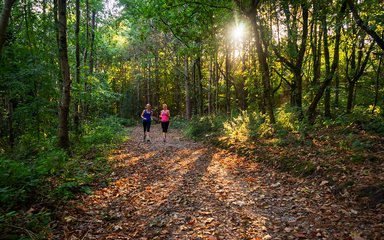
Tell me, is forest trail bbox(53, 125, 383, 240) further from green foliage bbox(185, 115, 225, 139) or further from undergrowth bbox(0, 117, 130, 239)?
green foliage bbox(185, 115, 225, 139)

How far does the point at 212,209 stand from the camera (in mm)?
5148

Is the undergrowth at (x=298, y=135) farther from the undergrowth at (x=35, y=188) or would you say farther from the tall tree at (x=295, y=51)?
the undergrowth at (x=35, y=188)

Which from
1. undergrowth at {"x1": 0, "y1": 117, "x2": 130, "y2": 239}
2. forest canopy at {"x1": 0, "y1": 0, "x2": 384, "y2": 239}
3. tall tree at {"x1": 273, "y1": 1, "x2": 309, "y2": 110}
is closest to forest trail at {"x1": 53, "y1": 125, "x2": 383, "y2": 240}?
undergrowth at {"x1": 0, "y1": 117, "x2": 130, "y2": 239}

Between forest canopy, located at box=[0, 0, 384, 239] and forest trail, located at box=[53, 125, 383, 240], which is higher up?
forest canopy, located at box=[0, 0, 384, 239]

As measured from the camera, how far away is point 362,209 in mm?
4477

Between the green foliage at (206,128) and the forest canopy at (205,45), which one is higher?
the forest canopy at (205,45)

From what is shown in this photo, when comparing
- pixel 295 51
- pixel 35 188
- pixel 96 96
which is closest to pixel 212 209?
pixel 35 188

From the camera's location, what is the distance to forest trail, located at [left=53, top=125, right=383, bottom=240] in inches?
164

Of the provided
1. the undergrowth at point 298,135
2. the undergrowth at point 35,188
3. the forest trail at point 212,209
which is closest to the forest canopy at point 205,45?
the undergrowth at point 298,135

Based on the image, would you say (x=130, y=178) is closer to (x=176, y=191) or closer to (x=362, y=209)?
(x=176, y=191)

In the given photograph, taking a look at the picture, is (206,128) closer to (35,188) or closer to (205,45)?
(205,45)

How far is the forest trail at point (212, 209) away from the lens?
4172 mm

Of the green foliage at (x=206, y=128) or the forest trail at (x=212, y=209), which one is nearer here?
the forest trail at (x=212, y=209)

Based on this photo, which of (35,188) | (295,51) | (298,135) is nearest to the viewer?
(35,188)
